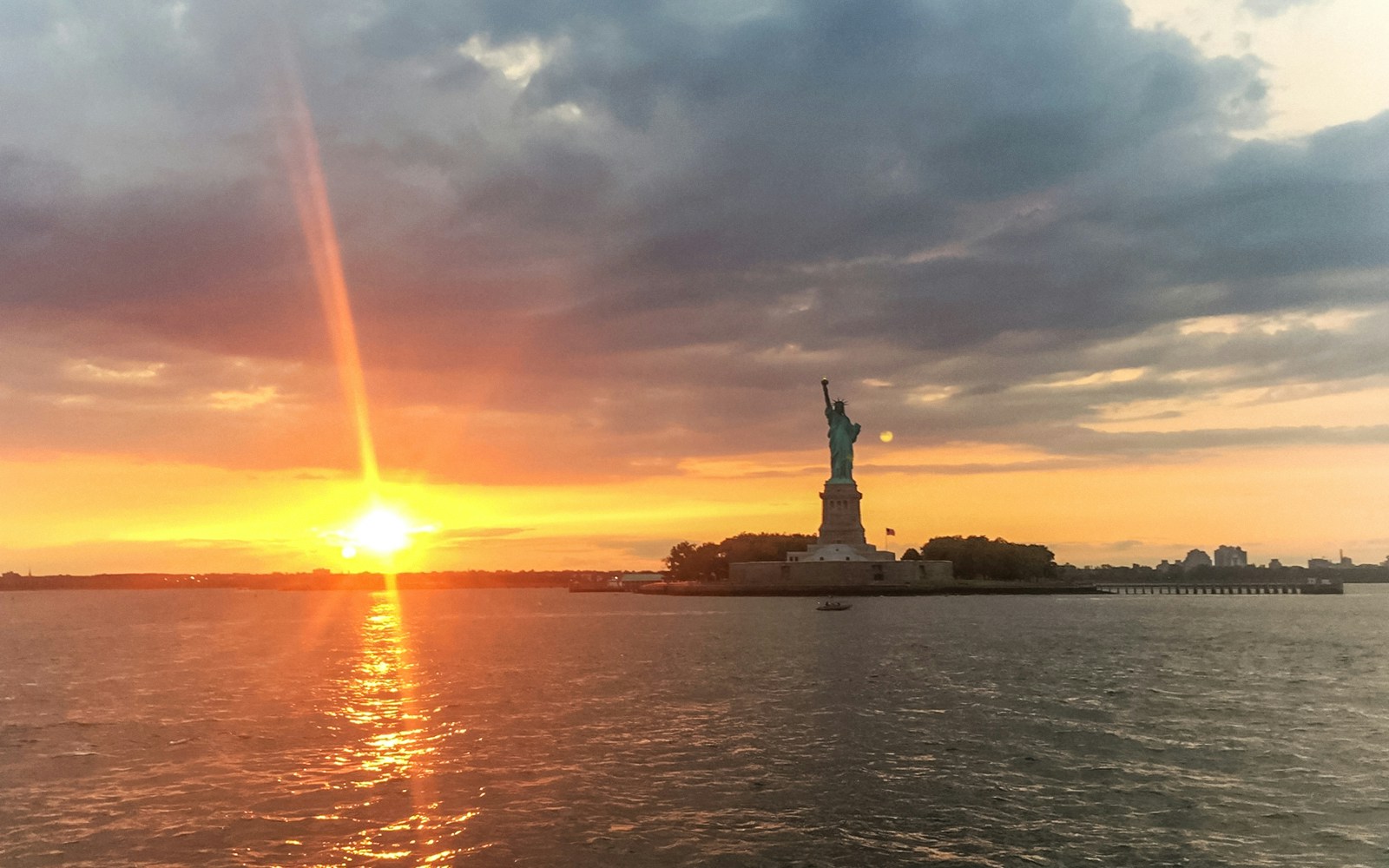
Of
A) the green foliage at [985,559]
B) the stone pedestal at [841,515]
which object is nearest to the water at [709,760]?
the stone pedestal at [841,515]

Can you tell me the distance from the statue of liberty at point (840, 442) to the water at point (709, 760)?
100.0m

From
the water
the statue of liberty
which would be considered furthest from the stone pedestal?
the water

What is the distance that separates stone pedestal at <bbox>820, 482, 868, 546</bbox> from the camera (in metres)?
168

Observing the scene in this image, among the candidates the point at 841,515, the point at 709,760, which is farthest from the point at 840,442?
the point at 709,760

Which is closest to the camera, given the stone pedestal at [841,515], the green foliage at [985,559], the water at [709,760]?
the water at [709,760]

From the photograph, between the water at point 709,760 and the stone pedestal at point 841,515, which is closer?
the water at point 709,760

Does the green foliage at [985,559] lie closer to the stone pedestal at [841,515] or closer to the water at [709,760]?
the stone pedestal at [841,515]

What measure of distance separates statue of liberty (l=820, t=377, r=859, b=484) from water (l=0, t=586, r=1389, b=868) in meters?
100.0

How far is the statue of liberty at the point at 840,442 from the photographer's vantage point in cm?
16888

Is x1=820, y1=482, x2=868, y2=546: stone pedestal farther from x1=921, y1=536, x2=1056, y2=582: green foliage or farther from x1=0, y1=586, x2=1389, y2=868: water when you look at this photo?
x1=0, y1=586, x2=1389, y2=868: water

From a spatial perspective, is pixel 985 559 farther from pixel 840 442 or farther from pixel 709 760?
pixel 709 760

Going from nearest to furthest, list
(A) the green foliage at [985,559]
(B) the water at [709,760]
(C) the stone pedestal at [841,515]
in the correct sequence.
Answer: (B) the water at [709,760] → (C) the stone pedestal at [841,515] → (A) the green foliage at [985,559]

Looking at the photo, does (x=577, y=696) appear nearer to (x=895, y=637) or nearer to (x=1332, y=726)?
(x=1332, y=726)

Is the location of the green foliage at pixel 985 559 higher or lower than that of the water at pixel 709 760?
higher
